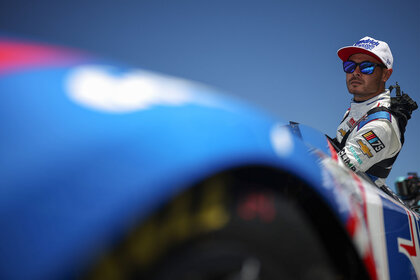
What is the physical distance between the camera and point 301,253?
1.66 ft

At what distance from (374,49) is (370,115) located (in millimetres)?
711

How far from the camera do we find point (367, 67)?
225cm

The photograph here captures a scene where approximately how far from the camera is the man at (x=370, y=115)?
1622mm

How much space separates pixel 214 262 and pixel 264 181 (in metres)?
0.18

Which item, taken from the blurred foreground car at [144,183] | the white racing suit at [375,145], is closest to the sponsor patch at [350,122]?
the white racing suit at [375,145]

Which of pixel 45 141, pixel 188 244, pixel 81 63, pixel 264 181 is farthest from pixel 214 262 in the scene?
pixel 81 63

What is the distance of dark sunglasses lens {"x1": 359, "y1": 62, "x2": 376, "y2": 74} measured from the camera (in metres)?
A: 2.24

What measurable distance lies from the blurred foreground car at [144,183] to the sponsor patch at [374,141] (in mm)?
1264

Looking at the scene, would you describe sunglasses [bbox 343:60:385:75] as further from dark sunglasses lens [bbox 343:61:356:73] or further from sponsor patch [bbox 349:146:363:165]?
sponsor patch [bbox 349:146:363:165]

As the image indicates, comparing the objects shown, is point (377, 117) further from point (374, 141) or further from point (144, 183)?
point (144, 183)

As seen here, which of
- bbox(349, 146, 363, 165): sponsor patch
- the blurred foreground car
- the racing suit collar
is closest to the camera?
the blurred foreground car

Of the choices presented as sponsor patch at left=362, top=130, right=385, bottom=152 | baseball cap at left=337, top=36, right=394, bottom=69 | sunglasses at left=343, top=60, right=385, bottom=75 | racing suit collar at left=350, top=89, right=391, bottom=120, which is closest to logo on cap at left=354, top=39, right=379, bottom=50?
baseball cap at left=337, top=36, right=394, bottom=69

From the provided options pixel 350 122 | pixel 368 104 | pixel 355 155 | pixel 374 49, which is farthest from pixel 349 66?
pixel 355 155

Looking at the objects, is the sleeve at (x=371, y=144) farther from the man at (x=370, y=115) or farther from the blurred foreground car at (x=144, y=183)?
the blurred foreground car at (x=144, y=183)
